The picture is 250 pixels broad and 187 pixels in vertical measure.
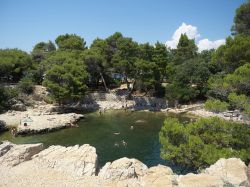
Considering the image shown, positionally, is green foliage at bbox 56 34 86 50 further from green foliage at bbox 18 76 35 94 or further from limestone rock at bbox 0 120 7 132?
limestone rock at bbox 0 120 7 132

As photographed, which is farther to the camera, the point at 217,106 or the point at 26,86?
the point at 26,86

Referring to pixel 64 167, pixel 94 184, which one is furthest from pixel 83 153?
pixel 94 184

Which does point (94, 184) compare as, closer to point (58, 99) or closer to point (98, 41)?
point (58, 99)

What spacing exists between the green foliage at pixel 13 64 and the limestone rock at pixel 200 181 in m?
51.8

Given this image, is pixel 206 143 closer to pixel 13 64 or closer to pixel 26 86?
pixel 26 86

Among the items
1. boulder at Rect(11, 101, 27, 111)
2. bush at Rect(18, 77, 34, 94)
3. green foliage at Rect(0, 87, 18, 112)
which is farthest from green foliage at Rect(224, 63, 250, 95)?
bush at Rect(18, 77, 34, 94)

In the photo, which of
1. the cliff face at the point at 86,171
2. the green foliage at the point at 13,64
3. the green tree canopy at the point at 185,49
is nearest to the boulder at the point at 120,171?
the cliff face at the point at 86,171

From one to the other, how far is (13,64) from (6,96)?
1401 centimetres

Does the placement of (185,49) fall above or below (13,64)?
above

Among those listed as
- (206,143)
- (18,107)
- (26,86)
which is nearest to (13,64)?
(26,86)

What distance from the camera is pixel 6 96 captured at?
48.8 meters

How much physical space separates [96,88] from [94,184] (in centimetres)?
4683

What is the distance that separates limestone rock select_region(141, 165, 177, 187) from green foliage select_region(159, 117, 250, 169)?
2492 mm

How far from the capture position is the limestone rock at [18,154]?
23788 mm
